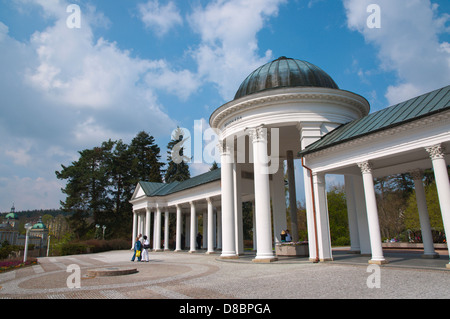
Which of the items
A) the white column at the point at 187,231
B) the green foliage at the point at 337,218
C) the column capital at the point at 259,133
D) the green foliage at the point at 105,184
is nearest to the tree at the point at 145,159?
the green foliage at the point at 105,184

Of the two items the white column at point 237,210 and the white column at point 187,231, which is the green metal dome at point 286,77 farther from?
the white column at point 187,231

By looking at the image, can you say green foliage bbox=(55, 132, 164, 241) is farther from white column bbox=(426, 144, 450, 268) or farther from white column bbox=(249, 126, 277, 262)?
white column bbox=(426, 144, 450, 268)

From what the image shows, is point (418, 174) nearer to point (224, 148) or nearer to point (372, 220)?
point (372, 220)

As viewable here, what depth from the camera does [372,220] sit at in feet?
49.9

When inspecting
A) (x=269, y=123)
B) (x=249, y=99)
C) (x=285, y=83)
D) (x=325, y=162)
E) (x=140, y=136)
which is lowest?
(x=325, y=162)

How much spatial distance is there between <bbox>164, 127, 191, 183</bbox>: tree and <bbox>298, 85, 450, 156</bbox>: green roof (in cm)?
4953

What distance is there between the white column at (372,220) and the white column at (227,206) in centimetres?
1063

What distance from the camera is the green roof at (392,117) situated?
1321 cm

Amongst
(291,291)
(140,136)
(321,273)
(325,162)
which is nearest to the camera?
(291,291)

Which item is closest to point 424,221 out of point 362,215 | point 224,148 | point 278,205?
point 362,215
